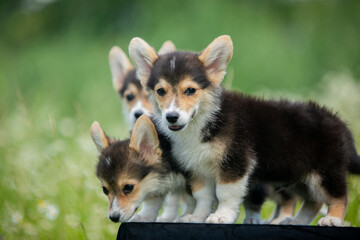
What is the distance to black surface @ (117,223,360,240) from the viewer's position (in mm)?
3146

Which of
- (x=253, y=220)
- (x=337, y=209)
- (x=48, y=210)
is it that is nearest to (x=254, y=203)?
→ (x=253, y=220)

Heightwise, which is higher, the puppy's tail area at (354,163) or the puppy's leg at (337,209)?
the puppy's tail area at (354,163)

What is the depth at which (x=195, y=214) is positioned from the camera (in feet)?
12.2

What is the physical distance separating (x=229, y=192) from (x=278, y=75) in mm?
6580

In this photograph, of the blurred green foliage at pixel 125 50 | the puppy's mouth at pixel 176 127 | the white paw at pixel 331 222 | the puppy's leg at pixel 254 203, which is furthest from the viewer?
the blurred green foliage at pixel 125 50

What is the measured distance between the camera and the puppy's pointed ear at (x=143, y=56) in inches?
154

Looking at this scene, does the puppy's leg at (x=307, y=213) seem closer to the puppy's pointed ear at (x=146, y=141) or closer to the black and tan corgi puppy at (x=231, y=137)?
the black and tan corgi puppy at (x=231, y=137)

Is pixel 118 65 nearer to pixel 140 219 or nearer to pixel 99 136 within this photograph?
pixel 99 136

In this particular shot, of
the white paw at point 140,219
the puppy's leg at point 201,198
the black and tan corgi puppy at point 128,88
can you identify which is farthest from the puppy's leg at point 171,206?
the black and tan corgi puppy at point 128,88

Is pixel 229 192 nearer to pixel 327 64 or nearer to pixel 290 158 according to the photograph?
pixel 290 158

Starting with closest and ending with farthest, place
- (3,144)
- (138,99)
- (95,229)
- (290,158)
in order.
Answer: (290,158) → (95,229) → (138,99) → (3,144)

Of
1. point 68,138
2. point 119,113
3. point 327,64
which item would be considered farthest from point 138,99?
point 327,64

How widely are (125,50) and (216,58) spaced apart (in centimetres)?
654

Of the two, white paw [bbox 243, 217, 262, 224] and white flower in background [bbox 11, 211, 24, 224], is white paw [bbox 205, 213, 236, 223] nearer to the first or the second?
white paw [bbox 243, 217, 262, 224]
